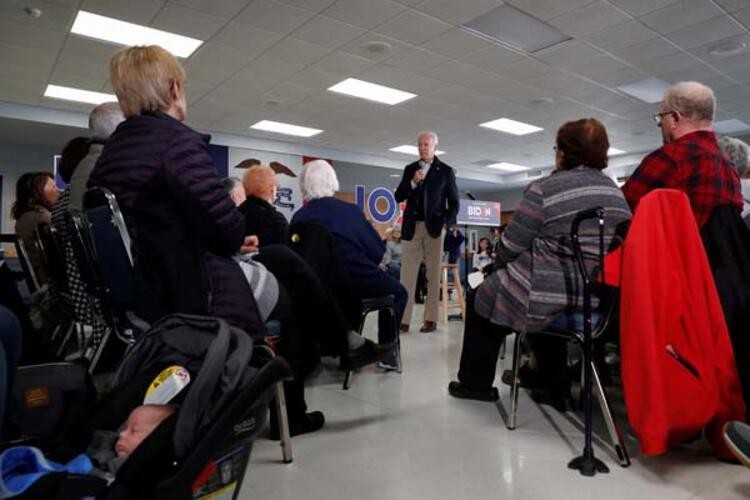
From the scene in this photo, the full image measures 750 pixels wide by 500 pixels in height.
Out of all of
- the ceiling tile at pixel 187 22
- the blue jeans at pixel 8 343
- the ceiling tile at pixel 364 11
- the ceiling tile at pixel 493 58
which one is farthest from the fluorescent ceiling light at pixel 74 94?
the blue jeans at pixel 8 343

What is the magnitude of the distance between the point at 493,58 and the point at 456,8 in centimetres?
129

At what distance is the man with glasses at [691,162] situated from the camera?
5.46 ft

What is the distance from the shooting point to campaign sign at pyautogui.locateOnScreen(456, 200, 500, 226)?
179 inches

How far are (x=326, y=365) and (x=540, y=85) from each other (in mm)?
4858

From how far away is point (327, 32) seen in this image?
15.0 ft

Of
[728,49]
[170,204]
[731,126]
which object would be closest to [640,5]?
[728,49]

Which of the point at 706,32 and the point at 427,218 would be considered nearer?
the point at 427,218

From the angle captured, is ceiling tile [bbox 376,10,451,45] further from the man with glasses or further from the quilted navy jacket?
the quilted navy jacket

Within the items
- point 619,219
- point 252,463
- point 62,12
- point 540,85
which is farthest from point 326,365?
point 540,85

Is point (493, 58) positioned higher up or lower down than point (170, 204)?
higher up

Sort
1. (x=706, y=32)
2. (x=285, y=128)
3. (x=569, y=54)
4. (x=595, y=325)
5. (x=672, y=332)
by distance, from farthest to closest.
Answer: (x=285, y=128) < (x=569, y=54) < (x=706, y=32) < (x=595, y=325) < (x=672, y=332)

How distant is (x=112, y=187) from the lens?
4.07 feet

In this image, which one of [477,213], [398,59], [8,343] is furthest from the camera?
[398,59]

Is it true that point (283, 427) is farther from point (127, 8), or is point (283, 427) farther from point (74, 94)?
point (74, 94)
